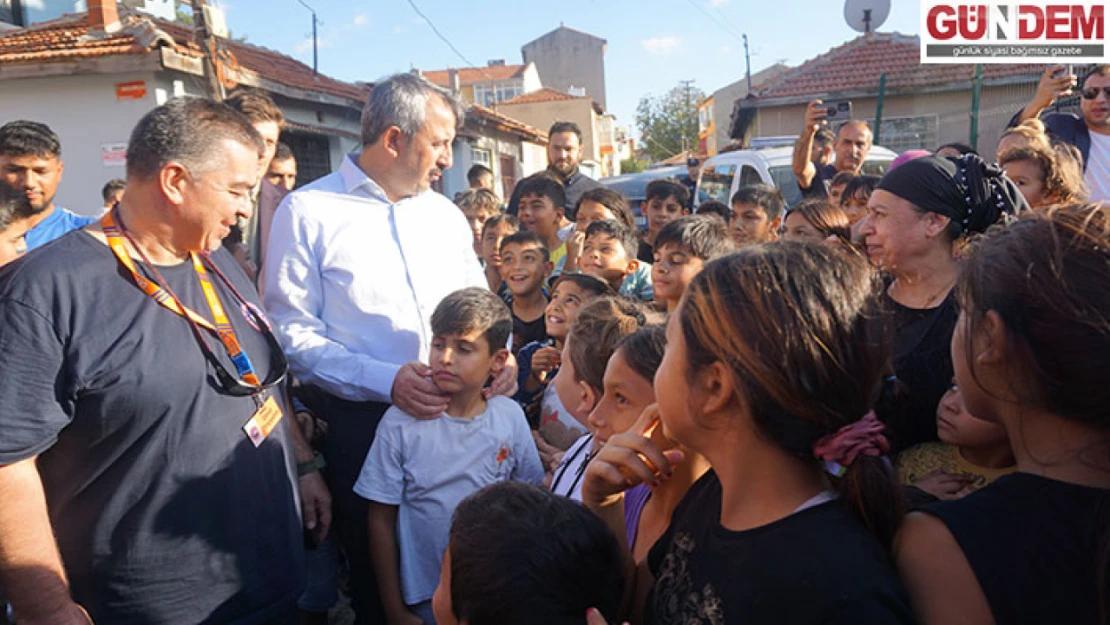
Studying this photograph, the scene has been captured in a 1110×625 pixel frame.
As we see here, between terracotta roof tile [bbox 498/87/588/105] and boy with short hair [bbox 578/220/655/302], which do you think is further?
terracotta roof tile [bbox 498/87/588/105]

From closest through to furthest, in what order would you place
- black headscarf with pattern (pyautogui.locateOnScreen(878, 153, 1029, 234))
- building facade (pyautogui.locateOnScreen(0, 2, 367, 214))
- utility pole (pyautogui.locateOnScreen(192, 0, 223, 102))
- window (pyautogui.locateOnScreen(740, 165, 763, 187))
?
1. black headscarf with pattern (pyautogui.locateOnScreen(878, 153, 1029, 234))
2. window (pyautogui.locateOnScreen(740, 165, 763, 187))
3. utility pole (pyautogui.locateOnScreen(192, 0, 223, 102))
4. building facade (pyautogui.locateOnScreen(0, 2, 367, 214))

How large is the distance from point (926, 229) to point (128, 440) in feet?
7.70

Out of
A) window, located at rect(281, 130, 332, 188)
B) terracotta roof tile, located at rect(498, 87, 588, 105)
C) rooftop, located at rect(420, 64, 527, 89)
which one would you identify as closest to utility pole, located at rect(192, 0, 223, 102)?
window, located at rect(281, 130, 332, 188)

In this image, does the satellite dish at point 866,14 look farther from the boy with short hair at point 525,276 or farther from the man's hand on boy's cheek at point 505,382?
the man's hand on boy's cheek at point 505,382

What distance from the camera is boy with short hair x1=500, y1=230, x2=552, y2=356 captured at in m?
4.02

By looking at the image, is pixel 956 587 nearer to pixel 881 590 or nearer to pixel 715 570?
pixel 881 590

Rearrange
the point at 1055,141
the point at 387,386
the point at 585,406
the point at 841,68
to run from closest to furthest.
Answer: the point at 585,406 → the point at 387,386 → the point at 1055,141 → the point at 841,68

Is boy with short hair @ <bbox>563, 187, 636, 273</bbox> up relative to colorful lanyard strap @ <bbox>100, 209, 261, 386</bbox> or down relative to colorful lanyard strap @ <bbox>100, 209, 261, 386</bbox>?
up

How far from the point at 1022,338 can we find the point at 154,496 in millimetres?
2009

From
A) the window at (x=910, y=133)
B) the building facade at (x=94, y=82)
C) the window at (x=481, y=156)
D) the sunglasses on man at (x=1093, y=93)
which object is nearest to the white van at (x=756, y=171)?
the sunglasses on man at (x=1093, y=93)

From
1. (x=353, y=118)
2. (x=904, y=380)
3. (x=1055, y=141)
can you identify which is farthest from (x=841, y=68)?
(x=904, y=380)

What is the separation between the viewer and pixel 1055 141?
167 inches

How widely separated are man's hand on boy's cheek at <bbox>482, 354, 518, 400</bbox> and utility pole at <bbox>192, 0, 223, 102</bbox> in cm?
798

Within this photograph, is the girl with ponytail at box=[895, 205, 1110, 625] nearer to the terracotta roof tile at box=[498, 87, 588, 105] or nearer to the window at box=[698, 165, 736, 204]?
the window at box=[698, 165, 736, 204]
